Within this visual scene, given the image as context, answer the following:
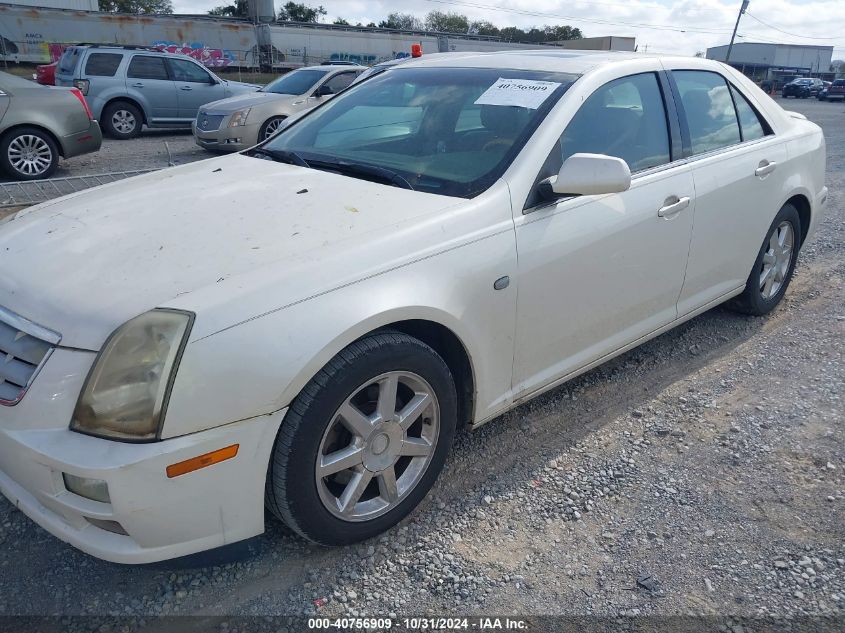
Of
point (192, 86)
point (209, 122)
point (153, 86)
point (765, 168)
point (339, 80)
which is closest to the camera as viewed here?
point (765, 168)

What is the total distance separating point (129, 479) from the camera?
185 cm

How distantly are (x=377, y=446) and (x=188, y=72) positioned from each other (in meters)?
13.2

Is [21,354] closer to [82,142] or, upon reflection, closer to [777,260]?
[777,260]

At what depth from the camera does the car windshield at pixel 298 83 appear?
11.4 m

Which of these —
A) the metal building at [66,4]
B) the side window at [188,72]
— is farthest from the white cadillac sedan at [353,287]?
the metal building at [66,4]

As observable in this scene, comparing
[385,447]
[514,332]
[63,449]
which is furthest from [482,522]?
[63,449]

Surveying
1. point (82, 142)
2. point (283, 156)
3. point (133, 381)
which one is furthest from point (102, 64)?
point (133, 381)

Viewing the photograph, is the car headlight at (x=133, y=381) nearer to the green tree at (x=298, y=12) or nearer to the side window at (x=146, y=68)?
the side window at (x=146, y=68)

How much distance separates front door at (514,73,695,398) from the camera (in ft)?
9.04

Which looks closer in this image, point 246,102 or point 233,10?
point 246,102

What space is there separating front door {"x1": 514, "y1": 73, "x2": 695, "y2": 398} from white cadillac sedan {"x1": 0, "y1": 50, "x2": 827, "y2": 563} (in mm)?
13

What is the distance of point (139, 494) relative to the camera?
1.87m

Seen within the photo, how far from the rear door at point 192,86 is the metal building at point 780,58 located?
5586 centimetres

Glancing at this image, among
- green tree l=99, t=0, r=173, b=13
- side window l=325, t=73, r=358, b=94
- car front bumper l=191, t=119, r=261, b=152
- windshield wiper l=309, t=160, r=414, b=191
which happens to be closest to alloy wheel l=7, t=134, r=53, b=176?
car front bumper l=191, t=119, r=261, b=152
